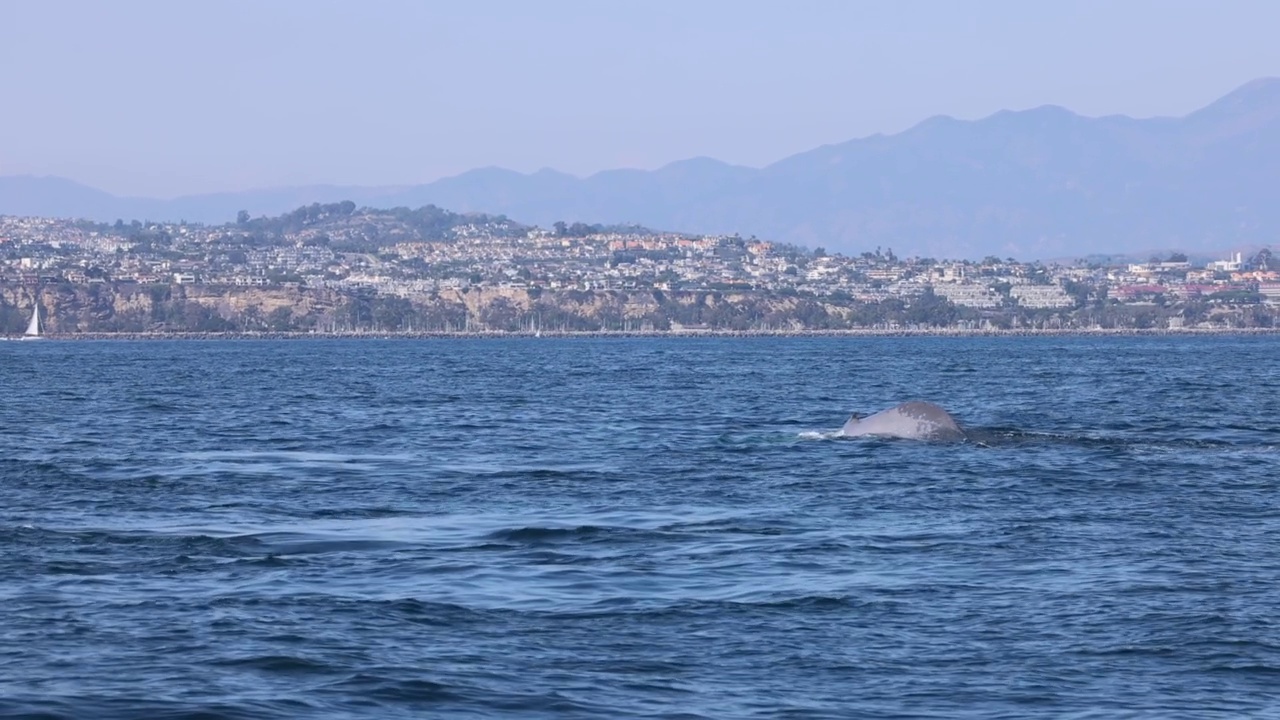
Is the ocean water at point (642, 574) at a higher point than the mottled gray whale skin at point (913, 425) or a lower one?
lower

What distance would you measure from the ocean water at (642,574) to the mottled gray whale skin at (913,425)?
2.64 feet

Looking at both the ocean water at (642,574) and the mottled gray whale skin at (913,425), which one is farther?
the mottled gray whale skin at (913,425)

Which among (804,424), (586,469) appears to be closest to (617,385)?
(804,424)

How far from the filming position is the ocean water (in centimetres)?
1603

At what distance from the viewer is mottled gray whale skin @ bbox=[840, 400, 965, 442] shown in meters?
41.0

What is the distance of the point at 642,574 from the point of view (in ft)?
71.8

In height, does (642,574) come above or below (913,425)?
below

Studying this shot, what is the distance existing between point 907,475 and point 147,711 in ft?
65.9

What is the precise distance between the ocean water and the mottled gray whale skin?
80 cm

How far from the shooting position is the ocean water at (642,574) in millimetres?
16031

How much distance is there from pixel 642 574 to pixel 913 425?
2028 cm

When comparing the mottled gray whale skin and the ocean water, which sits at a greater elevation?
the mottled gray whale skin

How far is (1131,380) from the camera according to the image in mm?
85562

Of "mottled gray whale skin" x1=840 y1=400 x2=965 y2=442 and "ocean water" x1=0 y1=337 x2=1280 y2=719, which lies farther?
"mottled gray whale skin" x1=840 y1=400 x2=965 y2=442
